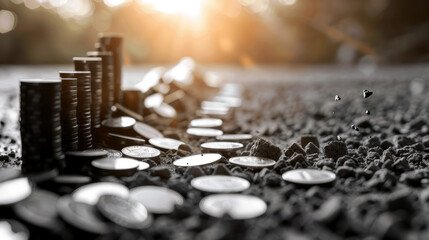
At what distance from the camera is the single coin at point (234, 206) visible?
2.32 meters

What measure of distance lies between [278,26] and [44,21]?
15.8 meters

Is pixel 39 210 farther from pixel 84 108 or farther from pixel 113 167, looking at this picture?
pixel 84 108

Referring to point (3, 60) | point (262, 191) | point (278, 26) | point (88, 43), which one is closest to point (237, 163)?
point (262, 191)

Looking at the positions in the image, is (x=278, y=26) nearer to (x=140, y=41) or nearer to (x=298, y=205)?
(x=140, y=41)

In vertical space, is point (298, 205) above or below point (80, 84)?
below

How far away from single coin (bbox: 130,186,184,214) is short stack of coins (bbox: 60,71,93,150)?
3.83 feet

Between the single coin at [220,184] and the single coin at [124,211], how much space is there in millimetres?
512

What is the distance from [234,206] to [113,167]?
3.40ft

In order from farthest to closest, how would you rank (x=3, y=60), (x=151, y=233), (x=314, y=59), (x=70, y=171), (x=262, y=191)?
(x=314, y=59), (x=3, y=60), (x=70, y=171), (x=262, y=191), (x=151, y=233)

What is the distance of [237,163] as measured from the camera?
341cm

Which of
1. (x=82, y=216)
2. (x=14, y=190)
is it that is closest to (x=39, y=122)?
(x=14, y=190)

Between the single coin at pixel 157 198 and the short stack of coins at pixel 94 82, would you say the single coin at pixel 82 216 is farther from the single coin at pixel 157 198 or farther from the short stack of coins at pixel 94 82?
the short stack of coins at pixel 94 82

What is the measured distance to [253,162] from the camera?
136 inches

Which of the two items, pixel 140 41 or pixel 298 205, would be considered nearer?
pixel 298 205
